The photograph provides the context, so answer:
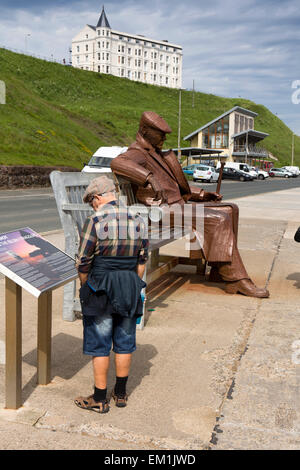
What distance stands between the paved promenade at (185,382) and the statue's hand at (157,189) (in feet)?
3.53

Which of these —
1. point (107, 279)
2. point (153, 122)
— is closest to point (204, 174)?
point (153, 122)

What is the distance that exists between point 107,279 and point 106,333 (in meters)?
0.34

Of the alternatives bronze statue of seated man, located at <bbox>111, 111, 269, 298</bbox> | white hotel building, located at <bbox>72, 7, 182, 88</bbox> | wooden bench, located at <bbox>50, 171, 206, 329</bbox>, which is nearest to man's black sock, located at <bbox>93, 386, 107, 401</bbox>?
wooden bench, located at <bbox>50, 171, 206, 329</bbox>

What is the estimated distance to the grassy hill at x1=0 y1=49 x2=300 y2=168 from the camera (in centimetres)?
3234

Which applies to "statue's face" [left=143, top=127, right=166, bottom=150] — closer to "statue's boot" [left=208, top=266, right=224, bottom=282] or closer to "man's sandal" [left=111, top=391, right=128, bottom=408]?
"statue's boot" [left=208, top=266, right=224, bottom=282]

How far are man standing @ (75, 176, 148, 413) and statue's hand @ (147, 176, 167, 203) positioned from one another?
2.17m

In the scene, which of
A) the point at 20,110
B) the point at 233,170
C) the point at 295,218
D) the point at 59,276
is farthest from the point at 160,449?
the point at 233,170

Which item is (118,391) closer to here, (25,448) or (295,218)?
(25,448)

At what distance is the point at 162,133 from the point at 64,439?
357 cm

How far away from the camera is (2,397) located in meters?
3.28

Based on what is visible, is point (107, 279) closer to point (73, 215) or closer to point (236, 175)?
point (73, 215)

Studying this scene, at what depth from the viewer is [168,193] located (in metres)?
5.85

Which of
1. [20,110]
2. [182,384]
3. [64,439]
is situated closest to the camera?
[64,439]

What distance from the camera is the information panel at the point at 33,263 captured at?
288 cm
